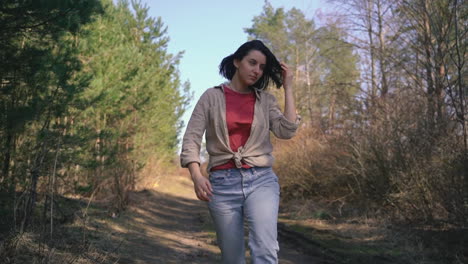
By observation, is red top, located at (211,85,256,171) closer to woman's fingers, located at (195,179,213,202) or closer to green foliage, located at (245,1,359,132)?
woman's fingers, located at (195,179,213,202)

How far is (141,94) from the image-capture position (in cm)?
1336

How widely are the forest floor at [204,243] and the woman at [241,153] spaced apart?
2020 millimetres

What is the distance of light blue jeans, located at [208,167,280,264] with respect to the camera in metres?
2.57

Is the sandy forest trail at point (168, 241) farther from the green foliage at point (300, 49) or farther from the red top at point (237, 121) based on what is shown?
the green foliage at point (300, 49)

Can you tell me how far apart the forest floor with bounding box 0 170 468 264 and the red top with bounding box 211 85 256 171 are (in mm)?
2191

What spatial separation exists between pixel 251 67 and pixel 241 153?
60 cm

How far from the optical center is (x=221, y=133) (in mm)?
2787

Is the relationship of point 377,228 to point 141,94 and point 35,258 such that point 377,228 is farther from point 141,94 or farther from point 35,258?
point 141,94

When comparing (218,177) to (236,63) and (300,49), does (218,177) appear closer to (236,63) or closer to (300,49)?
(236,63)

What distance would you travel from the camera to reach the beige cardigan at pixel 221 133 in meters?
2.73

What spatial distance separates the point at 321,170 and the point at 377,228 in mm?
4145

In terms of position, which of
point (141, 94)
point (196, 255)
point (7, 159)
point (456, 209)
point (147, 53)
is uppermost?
point (147, 53)

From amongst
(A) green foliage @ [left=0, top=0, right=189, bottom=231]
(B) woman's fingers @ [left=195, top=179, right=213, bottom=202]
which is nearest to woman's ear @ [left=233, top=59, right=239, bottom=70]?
(B) woman's fingers @ [left=195, top=179, right=213, bottom=202]

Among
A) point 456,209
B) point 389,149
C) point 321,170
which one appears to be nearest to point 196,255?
point 456,209
